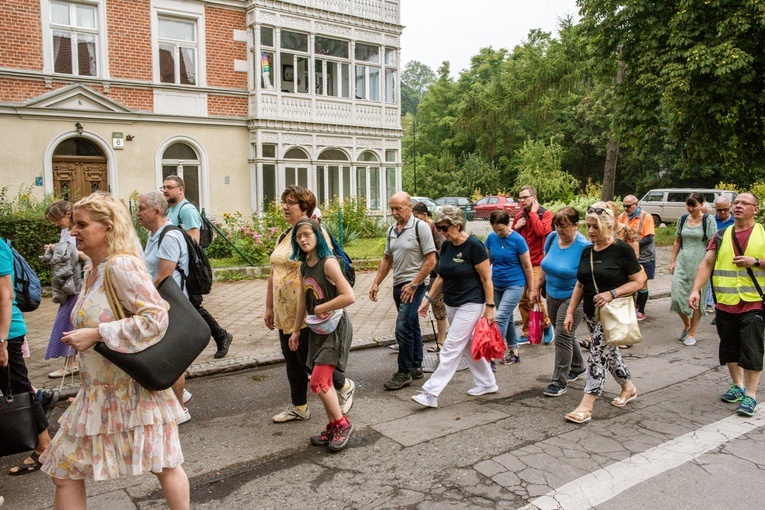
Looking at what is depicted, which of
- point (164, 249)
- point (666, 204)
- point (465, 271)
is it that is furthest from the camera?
point (666, 204)

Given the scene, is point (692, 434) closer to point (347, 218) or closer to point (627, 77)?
point (347, 218)

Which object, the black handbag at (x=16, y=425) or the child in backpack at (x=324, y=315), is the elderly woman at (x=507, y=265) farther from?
the black handbag at (x=16, y=425)

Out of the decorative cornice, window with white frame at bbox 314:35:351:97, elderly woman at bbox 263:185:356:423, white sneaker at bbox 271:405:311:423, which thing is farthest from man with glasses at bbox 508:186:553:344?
window with white frame at bbox 314:35:351:97

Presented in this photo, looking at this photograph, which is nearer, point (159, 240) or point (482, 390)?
point (159, 240)

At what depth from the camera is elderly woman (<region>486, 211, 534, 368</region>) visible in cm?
679

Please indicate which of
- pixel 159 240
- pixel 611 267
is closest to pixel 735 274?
pixel 611 267

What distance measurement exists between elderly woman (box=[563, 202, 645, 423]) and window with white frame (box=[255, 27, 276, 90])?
16.4 meters

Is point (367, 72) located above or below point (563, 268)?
above

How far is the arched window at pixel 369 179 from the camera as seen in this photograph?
23125 mm

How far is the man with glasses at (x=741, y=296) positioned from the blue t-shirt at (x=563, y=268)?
3.38ft

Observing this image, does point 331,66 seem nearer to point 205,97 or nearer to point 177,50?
point 205,97

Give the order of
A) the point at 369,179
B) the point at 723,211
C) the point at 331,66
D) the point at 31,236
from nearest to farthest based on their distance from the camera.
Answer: the point at 723,211
the point at 31,236
the point at 331,66
the point at 369,179

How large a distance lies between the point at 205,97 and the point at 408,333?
15318 millimetres

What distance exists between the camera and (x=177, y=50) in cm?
1889
